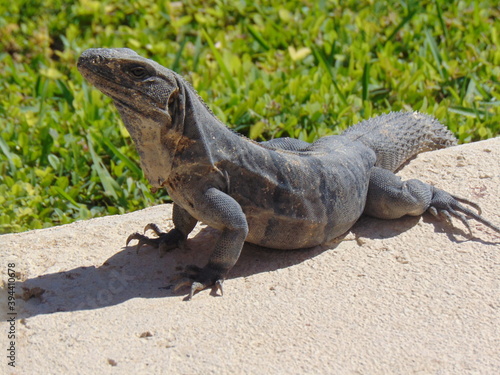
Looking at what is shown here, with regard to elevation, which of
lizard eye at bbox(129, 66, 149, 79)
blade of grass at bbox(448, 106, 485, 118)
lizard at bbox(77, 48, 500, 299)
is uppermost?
lizard eye at bbox(129, 66, 149, 79)

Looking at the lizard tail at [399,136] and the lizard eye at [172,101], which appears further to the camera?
the lizard tail at [399,136]

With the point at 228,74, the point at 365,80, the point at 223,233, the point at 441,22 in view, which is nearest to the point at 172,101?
the point at 223,233

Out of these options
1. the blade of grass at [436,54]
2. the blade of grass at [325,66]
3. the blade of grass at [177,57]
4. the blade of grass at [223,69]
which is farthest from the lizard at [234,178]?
the blade of grass at [177,57]

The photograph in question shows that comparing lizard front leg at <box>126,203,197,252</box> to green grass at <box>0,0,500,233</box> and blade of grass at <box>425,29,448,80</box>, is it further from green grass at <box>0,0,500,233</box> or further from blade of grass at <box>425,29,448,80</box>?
blade of grass at <box>425,29,448,80</box>

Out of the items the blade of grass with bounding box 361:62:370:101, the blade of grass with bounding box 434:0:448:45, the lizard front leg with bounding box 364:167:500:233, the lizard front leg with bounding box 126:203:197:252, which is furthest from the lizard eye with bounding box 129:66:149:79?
the blade of grass with bounding box 434:0:448:45

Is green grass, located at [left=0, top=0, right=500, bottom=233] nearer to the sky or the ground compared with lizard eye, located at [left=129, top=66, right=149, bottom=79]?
nearer to the ground

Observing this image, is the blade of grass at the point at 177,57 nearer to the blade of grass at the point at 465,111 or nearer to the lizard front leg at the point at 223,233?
the blade of grass at the point at 465,111
